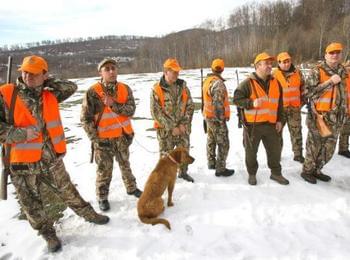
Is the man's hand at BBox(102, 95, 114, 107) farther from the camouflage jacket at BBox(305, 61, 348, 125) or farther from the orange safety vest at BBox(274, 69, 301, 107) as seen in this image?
the orange safety vest at BBox(274, 69, 301, 107)

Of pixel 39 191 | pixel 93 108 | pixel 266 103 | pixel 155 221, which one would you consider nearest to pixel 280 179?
pixel 266 103

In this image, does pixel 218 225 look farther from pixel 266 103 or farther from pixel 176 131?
pixel 266 103

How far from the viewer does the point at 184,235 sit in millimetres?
3930

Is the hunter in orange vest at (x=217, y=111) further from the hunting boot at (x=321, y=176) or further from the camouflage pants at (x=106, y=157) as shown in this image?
the camouflage pants at (x=106, y=157)

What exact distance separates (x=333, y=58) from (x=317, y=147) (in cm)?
166

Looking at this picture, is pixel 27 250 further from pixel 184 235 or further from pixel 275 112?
pixel 275 112

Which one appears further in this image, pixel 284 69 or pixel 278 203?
pixel 284 69

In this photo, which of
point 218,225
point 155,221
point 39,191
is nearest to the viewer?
point 39,191

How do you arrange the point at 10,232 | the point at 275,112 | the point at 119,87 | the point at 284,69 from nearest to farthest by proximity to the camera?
the point at 10,232
the point at 119,87
the point at 275,112
the point at 284,69

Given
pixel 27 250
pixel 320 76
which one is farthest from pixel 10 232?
pixel 320 76

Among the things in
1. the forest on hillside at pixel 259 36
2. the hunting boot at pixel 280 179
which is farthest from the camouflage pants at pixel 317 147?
the forest on hillside at pixel 259 36

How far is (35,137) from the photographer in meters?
3.41

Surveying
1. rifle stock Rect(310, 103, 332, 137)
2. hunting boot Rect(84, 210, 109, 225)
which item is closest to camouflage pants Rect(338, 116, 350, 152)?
rifle stock Rect(310, 103, 332, 137)

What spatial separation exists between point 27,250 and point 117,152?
1.89 metres
